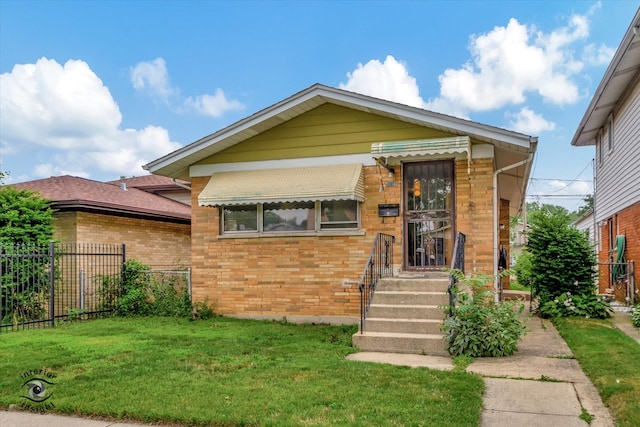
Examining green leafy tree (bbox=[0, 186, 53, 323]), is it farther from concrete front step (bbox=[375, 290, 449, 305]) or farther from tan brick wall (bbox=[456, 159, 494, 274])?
tan brick wall (bbox=[456, 159, 494, 274])

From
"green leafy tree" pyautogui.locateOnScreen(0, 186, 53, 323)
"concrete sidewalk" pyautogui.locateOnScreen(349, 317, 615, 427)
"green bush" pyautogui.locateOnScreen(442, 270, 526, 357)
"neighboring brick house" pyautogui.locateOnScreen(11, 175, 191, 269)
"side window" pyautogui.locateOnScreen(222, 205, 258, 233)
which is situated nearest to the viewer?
"concrete sidewalk" pyautogui.locateOnScreen(349, 317, 615, 427)

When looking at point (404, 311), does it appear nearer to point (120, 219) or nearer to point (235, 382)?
point (235, 382)

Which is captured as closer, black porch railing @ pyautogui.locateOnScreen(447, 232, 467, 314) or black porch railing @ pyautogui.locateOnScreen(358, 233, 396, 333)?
black porch railing @ pyautogui.locateOnScreen(447, 232, 467, 314)

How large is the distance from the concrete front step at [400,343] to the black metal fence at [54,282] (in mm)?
7046

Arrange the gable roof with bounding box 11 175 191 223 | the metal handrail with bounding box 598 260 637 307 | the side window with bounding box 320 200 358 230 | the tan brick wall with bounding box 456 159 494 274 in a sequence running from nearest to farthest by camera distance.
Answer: the tan brick wall with bounding box 456 159 494 274
the side window with bounding box 320 200 358 230
the metal handrail with bounding box 598 260 637 307
the gable roof with bounding box 11 175 191 223

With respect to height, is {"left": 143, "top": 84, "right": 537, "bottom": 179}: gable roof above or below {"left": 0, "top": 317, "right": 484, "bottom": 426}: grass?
above

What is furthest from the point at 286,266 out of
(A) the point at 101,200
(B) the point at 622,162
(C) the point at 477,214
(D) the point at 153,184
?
(D) the point at 153,184

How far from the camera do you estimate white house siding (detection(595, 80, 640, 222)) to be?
Answer: 12.0 meters

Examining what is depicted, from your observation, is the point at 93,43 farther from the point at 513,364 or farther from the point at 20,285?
the point at 513,364

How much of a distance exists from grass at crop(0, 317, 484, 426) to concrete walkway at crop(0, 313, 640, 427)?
0.19 m

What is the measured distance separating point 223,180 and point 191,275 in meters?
2.42

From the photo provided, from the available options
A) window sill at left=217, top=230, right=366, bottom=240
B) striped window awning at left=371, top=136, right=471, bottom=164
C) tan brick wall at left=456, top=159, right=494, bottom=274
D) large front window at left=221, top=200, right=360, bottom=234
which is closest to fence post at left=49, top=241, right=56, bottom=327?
window sill at left=217, top=230, right=366, bottom=240

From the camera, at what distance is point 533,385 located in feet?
17.7

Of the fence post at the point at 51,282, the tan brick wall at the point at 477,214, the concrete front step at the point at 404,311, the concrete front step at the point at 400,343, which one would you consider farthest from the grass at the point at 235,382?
the tan brick wall at the point at 477,214
